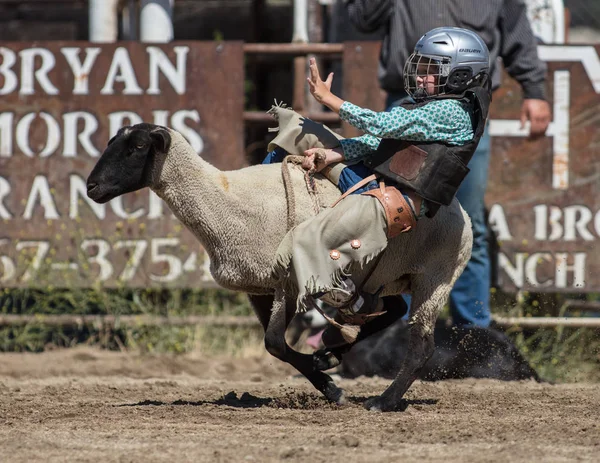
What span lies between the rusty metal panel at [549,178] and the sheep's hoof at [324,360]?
96.3 inches

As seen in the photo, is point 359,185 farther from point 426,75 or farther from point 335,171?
point 426,75

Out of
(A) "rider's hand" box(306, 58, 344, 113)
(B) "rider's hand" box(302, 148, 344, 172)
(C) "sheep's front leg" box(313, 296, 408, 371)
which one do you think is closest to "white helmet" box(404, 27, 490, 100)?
(A) "rider's hand" box(306, 58, 344, 113)

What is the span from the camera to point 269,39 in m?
11.3

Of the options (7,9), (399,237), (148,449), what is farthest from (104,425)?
(7,9)

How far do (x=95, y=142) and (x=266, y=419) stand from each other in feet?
11.6

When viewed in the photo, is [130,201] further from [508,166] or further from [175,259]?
[508,166]

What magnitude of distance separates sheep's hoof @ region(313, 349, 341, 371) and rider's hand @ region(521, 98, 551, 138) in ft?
8.34

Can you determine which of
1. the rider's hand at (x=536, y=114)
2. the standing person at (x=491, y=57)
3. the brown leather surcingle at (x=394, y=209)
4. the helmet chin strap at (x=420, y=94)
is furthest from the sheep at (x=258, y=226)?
the rider's hand at (x=536, y=114)

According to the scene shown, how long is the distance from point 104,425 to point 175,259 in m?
3.13

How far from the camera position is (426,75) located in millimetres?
5250

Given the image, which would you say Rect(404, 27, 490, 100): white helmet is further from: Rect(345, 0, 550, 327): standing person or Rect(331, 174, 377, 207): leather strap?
Rect(345, 0, 550, 327): standing person

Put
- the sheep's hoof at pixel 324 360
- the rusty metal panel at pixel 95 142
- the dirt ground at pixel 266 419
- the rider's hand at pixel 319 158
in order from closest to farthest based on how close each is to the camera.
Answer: the dirt ground at pixel 266 419
the rider's hand at pixel 319 158
the sheep's hoof at pixel 324 360
the rusty metal panel at pixel 95 142

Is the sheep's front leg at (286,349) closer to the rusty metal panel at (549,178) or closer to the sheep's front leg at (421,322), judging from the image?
the sheep's front leg at (421,322)

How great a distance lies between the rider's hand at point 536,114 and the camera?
7266mm
